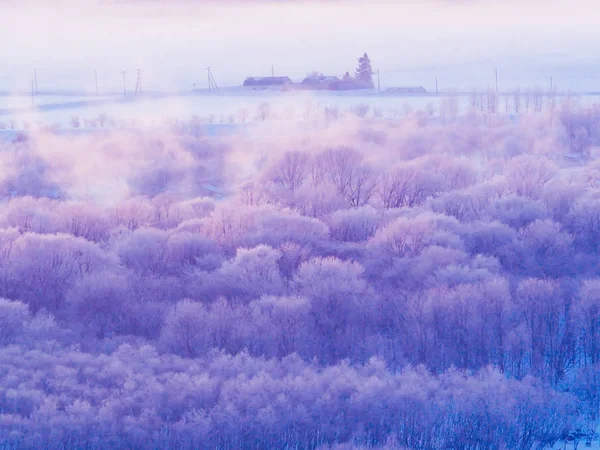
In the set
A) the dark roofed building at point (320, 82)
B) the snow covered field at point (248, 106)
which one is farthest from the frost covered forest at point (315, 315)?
the dark roofed building at point (320, 82)

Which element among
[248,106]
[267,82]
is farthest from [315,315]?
[267,82]

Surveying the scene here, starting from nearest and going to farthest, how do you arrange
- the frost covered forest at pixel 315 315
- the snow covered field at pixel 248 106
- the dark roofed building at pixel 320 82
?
the frost covered forest at pixel 315 315 → the snow covered field at pixel 248 106 → the dark roofed building at pixel 320 82

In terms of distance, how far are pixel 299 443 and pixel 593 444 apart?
9.91ft

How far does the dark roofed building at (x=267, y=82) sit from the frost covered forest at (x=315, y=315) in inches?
1026

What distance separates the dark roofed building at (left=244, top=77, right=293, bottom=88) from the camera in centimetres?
5103

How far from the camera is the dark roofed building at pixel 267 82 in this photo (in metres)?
51.0

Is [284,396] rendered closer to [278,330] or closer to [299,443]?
[299,443]

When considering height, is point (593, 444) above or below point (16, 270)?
below

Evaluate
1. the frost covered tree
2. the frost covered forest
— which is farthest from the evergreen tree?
the frost covered forest

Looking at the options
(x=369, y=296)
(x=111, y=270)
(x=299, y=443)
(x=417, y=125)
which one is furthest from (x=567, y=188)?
(x=417, y=125)

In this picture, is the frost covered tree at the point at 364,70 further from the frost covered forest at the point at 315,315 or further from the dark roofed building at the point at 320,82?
the frost covered forest at the point at 315,315

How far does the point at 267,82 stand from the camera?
5194 cm

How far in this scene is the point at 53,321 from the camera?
40.9 feet

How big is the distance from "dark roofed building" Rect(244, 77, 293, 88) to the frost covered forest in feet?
85.5
